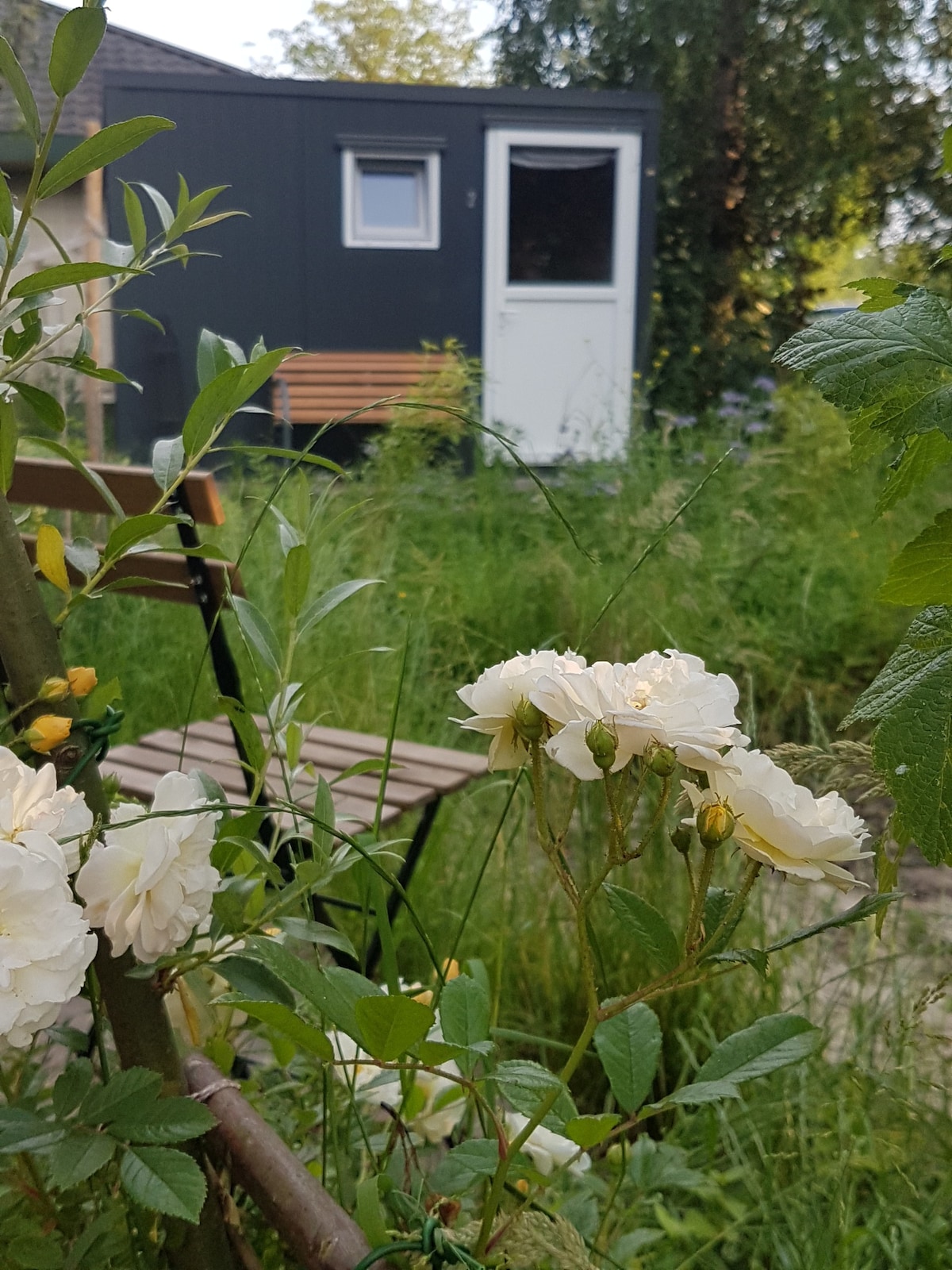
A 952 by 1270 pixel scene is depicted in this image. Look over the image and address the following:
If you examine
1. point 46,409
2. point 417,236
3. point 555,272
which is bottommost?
point 46,409

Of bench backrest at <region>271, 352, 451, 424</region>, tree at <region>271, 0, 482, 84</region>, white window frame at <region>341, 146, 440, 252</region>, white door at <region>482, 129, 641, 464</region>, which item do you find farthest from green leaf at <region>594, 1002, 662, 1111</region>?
tree at <region>271, 0, 482, 84</region>

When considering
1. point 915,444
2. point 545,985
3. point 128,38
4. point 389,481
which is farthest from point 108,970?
point 128,38

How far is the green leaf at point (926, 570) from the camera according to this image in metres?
0.52

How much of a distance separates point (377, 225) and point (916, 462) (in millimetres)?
7974

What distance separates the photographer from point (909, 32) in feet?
32.2

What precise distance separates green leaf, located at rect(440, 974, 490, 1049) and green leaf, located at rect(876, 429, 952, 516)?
32 cm

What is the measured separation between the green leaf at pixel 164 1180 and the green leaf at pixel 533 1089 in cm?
13

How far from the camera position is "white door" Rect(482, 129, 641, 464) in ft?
25.3

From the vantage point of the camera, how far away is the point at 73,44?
1.41 feet

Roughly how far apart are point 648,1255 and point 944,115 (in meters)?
11.0

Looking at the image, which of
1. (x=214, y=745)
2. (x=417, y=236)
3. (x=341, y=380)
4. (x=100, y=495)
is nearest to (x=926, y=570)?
(x=100, y=495)

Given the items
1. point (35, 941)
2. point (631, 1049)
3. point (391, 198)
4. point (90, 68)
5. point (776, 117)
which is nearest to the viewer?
point (35, 941)

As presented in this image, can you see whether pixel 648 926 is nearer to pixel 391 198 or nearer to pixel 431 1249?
pixel 431 1249

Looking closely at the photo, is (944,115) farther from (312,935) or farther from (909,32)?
(312,935)
